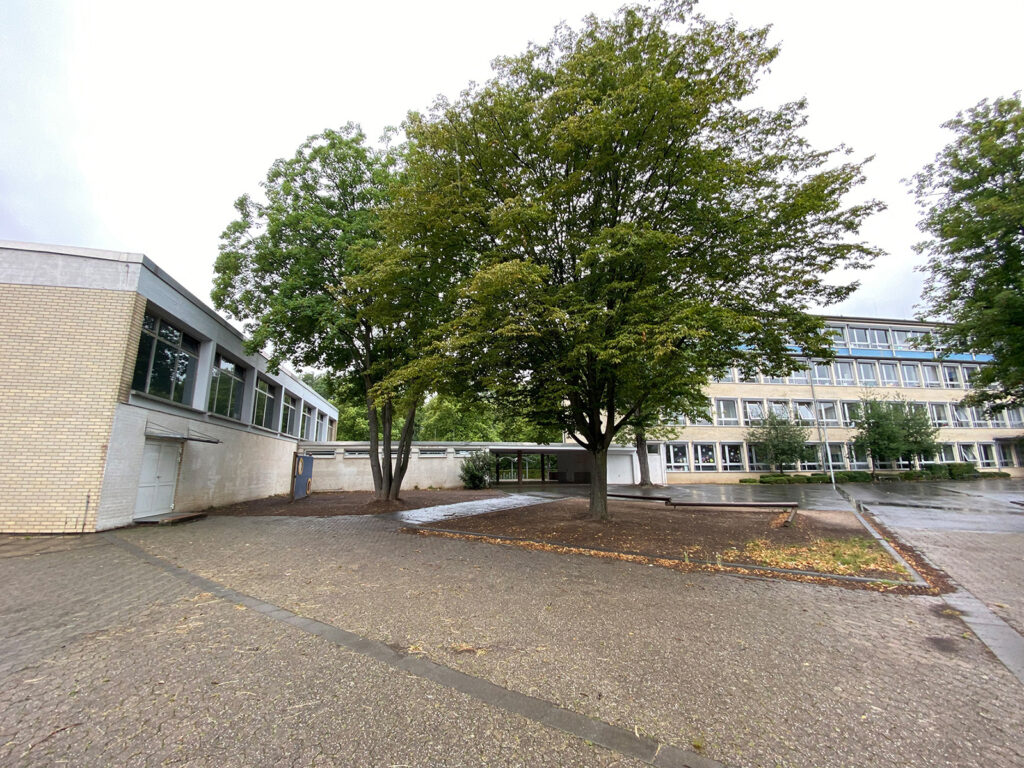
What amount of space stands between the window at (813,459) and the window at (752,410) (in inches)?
188

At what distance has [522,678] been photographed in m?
3.32

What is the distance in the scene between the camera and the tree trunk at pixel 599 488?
11.4 metres

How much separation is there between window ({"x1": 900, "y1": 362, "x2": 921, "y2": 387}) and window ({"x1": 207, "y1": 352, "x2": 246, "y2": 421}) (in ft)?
182

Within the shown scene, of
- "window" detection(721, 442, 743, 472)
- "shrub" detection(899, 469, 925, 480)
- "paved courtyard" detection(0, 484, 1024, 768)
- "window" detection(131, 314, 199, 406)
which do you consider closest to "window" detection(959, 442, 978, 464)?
"shrub" detection(899, 469, 925, 480)

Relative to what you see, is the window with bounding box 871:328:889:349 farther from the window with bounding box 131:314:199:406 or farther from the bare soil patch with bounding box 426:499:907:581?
the window with bounding box 131:314:199:406

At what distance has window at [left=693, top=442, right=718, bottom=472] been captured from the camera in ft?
122

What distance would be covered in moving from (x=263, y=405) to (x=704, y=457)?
33476 mm

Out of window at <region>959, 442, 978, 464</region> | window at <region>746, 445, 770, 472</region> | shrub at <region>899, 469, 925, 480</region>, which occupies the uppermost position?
window at <region>959, 442, 978, 464</region>

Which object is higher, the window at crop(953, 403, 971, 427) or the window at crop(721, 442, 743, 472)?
the window at crop(953, 403, 971, 427)

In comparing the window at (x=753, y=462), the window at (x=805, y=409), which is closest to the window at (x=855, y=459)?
the window at (x=805, y=409)

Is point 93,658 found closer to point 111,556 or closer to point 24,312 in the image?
point 111,556

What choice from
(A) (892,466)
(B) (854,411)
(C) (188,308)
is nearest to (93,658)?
(C) (188,308)

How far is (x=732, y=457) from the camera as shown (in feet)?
123

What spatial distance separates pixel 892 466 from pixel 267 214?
49491 mm
